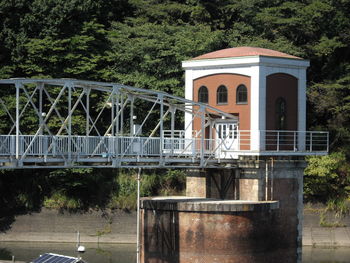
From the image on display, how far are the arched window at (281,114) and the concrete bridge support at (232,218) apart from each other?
2.09 metres

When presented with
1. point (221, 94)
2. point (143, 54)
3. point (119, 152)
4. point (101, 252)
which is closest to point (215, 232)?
point (119, 152)

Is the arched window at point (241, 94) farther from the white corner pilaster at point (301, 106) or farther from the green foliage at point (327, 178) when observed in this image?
the green foliage at point (327, 178)

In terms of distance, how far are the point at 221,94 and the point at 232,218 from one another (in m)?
7.54

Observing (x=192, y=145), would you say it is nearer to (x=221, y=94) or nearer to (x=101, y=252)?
(x=221, y=94)

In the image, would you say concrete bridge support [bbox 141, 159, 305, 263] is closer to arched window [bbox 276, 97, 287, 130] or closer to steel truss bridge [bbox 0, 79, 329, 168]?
Answer: steel truss bridge [bbox 0, 79, 329, 168]

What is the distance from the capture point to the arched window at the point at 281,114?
169ft

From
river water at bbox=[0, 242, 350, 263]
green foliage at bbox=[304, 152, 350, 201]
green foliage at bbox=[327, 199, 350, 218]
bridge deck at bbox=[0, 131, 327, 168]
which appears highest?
bridge deck at bbox=[0, 131, 327, 168]

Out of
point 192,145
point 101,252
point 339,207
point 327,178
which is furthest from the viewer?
point 327,178

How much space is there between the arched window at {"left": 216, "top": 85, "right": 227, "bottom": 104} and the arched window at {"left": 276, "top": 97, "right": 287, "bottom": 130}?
2.68 meters

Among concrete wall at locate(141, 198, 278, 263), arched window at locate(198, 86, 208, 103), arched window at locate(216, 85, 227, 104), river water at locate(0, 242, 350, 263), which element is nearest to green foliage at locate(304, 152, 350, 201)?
river water at locate(0, 242, 350, 263)

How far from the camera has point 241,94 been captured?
5119cm

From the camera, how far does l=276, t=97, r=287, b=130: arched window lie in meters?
51.5

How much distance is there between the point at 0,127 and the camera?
66062 millimetres

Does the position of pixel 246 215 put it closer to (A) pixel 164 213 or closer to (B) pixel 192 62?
(A) pixel 164 213
